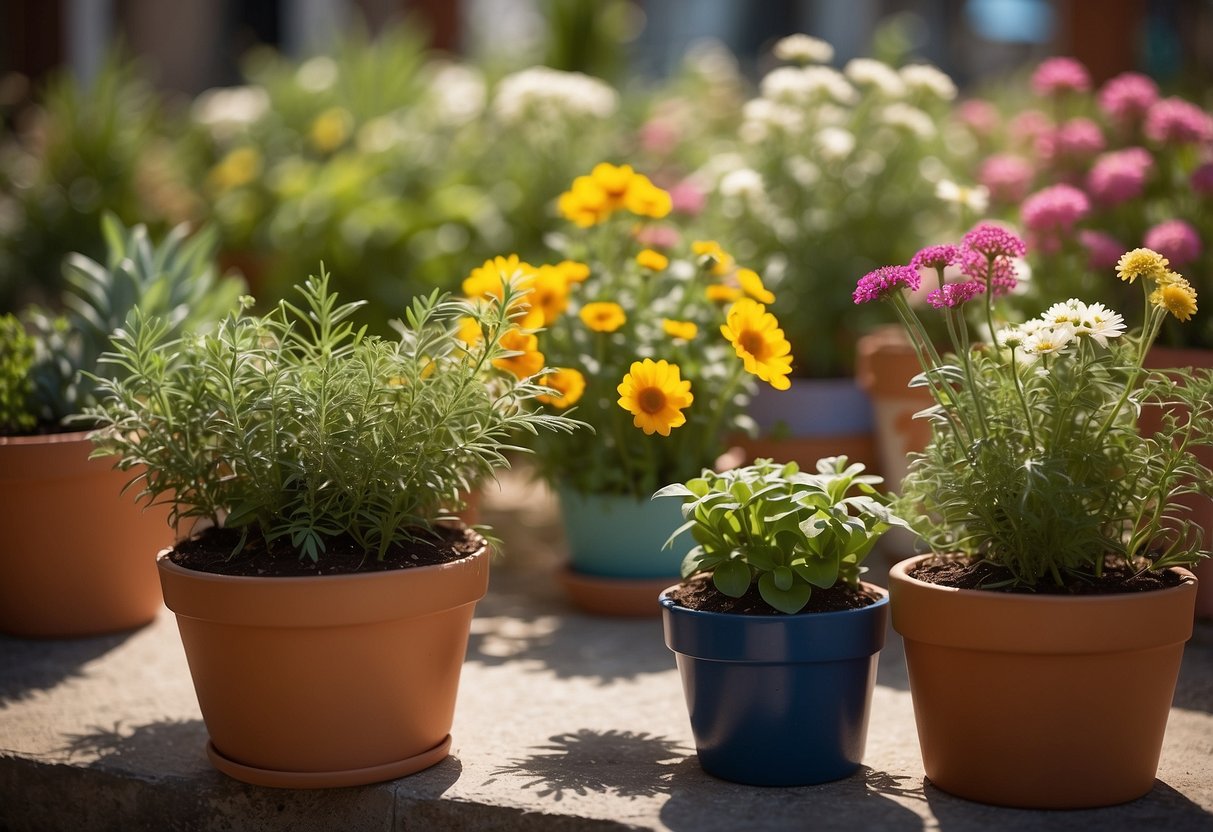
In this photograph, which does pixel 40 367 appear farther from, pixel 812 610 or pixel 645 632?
pixel 812 610

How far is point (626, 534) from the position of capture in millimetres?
2947

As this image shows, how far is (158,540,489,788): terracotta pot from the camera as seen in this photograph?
1.92 metres

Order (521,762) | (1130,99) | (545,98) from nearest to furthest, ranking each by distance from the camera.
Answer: (521,762) < (1130,99) < (545,98)

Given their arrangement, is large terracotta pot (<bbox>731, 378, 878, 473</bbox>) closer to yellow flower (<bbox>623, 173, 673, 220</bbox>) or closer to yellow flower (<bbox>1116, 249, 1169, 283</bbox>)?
yellow flower (<bbox>623, 173, 673, 220</bbox>)

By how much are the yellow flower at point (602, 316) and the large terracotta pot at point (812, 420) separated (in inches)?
30.9

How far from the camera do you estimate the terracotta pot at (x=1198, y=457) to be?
104 inches

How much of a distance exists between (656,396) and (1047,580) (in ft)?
2.22

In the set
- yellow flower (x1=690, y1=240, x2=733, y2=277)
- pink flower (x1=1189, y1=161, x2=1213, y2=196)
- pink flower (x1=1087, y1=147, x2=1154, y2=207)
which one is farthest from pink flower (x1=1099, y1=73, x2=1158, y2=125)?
yellow flower (x1=690, y1=240, x2=733, y2=277)

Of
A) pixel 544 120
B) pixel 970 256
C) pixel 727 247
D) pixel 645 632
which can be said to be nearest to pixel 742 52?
pixel 544 120

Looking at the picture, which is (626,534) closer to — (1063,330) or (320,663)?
(320,663)

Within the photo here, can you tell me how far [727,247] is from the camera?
10.9 feet

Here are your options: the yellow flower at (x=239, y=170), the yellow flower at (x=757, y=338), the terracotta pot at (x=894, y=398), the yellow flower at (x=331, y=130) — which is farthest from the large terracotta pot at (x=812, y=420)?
the yellow flower at (x=239, y=170)

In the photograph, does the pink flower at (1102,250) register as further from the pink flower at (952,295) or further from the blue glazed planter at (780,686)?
the blue glazed planter at (780,686)

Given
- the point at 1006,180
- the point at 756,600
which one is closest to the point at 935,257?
the point at 756,600
